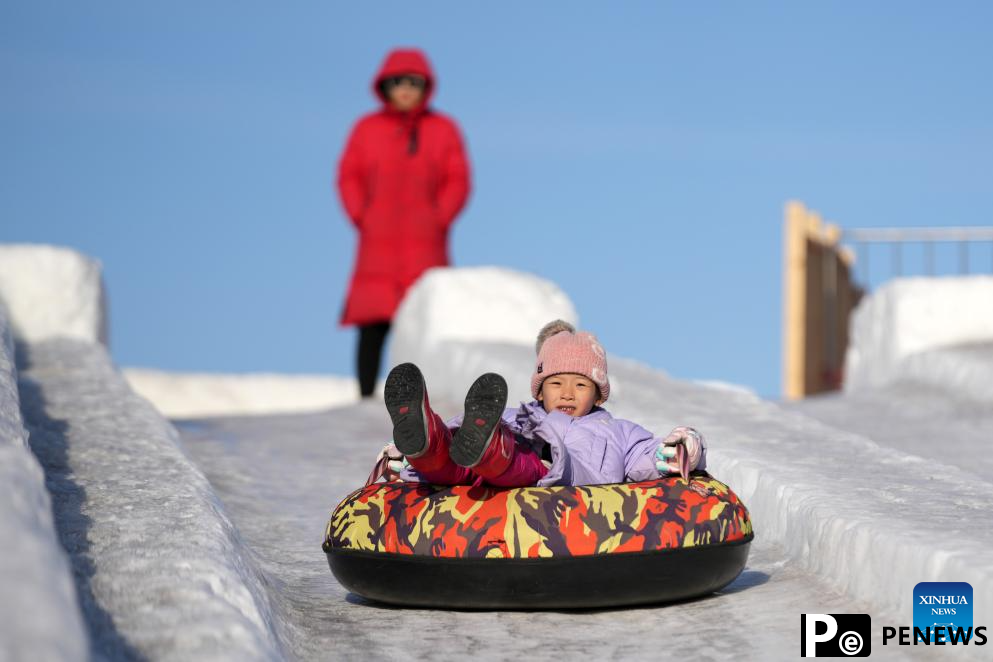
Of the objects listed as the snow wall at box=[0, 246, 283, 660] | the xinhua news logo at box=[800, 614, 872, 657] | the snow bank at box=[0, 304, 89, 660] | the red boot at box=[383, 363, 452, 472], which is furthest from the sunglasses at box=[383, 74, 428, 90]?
the snow bank at box=[0, 304, 89, 660]

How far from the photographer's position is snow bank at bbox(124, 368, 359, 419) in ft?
76.5

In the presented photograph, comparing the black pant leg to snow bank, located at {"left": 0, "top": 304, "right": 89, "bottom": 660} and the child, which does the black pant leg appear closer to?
the child

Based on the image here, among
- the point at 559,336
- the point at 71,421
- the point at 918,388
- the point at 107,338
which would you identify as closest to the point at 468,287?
the point at 107,338

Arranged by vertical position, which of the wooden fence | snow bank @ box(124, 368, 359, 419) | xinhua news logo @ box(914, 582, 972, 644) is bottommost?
snow bank @ box(124, 368, 359, 419)

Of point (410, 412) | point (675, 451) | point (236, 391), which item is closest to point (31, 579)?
point (410, 412)

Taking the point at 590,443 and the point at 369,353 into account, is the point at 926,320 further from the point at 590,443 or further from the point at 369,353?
→ the point at 590,443

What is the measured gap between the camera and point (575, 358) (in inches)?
175

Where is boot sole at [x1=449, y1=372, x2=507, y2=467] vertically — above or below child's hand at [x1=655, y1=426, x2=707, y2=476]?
above

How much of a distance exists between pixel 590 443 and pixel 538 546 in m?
0.53

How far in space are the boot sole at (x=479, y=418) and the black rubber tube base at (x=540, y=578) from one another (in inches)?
16.3

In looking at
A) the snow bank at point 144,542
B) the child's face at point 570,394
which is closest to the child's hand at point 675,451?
the child's face at point 570,394

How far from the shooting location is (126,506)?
165 inches

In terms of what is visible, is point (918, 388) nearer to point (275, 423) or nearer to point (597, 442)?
point (275, 423)

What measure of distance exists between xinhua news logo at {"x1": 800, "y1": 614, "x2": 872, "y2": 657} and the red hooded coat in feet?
22.7
